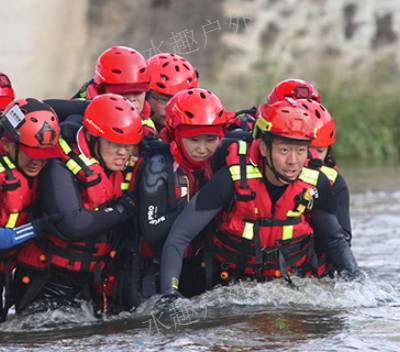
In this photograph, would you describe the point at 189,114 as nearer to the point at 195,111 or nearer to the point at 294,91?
the point at 195,111

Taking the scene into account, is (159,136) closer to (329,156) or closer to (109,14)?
(329,156)

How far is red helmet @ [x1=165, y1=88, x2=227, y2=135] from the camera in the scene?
25.9 feet

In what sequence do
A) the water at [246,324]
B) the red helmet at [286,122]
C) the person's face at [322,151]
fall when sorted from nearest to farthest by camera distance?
the water at [246,324], the red helmet at [286,122], the person's face at [322,151]

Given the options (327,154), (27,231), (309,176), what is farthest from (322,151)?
(27,231)

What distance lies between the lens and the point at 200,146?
7879 millimetres

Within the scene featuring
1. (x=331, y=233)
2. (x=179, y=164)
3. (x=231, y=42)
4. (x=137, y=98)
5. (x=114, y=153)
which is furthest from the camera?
(x=231, y=42)

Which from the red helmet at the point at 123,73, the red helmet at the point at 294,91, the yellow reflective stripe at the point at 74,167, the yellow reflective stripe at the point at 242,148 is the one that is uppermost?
the red helmet at the point at 123,73

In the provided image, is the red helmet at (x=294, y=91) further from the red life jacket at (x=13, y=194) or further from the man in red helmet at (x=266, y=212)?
the red life jacket at (x=13, y=194)

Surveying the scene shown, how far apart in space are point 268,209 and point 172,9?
11892 millimetres

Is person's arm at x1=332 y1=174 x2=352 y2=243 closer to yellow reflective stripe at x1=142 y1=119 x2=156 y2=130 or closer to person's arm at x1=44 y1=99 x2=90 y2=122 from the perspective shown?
yellow reflective stripe at x1=142 y1=119 x2=156 y2=130

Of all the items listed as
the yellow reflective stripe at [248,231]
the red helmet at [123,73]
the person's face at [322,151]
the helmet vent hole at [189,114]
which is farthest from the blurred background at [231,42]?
the yellow reflective stripe at [248,231]

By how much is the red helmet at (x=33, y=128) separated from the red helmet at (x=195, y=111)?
30.1 inches

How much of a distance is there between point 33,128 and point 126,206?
0.78m

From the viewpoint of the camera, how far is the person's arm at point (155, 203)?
25.7 ft
